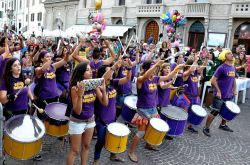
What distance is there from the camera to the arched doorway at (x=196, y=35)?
65.8ft

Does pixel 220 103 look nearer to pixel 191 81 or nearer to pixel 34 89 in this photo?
pixel 191 81

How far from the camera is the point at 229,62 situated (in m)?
6.74

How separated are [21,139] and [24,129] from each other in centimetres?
23

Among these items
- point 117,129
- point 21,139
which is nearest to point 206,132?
point 117,129

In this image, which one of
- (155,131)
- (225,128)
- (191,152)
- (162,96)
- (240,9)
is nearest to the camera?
(155,131)

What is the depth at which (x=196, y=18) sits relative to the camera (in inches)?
784

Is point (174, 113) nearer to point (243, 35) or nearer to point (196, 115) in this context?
point (196, 115)

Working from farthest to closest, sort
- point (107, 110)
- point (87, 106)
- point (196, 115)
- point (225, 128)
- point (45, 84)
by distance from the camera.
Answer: point (225, 128) < point (196, 115) < point (45, 84) < point (107, 110) < point (87, 106)

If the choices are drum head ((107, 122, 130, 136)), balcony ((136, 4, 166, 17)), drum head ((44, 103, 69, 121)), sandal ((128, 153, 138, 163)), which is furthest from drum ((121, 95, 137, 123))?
balcony ((136, 4, 166, 17))

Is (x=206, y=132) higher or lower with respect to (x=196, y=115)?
lower

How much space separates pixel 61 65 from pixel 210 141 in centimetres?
375

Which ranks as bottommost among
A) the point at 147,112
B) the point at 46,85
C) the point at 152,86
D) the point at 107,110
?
the point at 147,112

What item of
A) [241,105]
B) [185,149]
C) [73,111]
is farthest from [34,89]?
[241,105]

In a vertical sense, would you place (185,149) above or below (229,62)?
below
